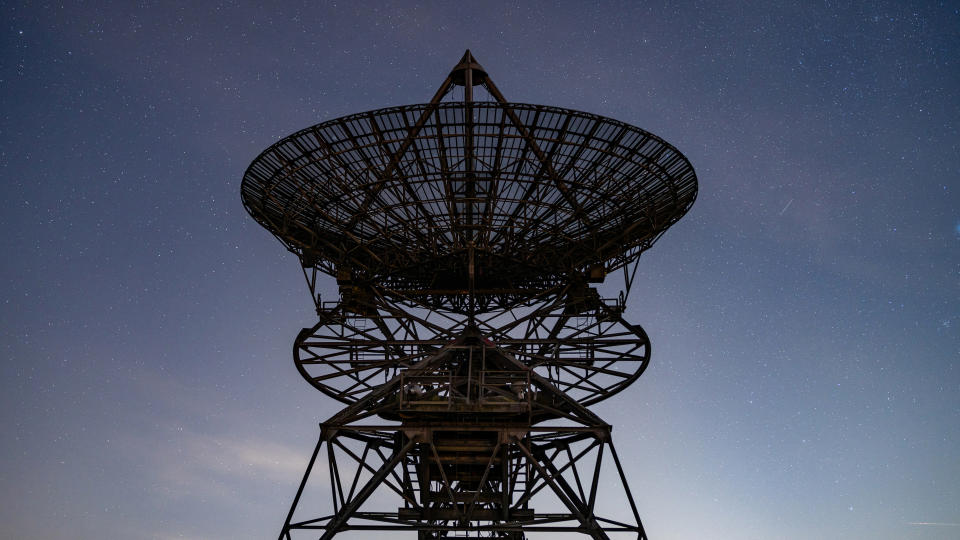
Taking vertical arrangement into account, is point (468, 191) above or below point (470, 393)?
above

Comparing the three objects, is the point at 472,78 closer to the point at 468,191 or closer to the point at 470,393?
the point at 468,191

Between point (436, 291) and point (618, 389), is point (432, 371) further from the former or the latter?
point (618, 389)

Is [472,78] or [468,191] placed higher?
[472,78]

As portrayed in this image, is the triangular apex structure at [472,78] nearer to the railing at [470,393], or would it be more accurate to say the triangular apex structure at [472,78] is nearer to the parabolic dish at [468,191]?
the parabolic dish at [468,191]

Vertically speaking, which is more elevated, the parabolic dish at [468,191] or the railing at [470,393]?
the parabolic dish at [468,191]

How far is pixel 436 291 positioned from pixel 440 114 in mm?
7456

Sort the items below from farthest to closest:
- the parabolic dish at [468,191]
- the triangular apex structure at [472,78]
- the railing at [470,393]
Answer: the triangular apex structure at [472,78], the railing at [470,393], the parabolic dish at [468,191]

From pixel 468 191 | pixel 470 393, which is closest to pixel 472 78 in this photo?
pixel 468 191

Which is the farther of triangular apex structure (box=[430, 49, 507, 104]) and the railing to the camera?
triangular apex structure (box=[430, 49, 507, 104])

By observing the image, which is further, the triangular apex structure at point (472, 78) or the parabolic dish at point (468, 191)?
the triangular apex structure at point (472, 78)

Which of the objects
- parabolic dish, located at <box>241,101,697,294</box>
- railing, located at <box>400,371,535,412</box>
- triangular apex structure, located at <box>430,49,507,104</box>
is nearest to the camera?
parabolic dish, located at <box>241,101,697,294</box>

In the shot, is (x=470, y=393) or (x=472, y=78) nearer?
(x=470, y=393)

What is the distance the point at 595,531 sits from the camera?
977 inches

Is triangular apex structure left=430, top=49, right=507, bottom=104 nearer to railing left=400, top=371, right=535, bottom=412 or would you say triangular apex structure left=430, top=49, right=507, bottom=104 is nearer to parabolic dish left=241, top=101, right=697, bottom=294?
parabolic dish left=241, top=101, right=697, bottom=294
